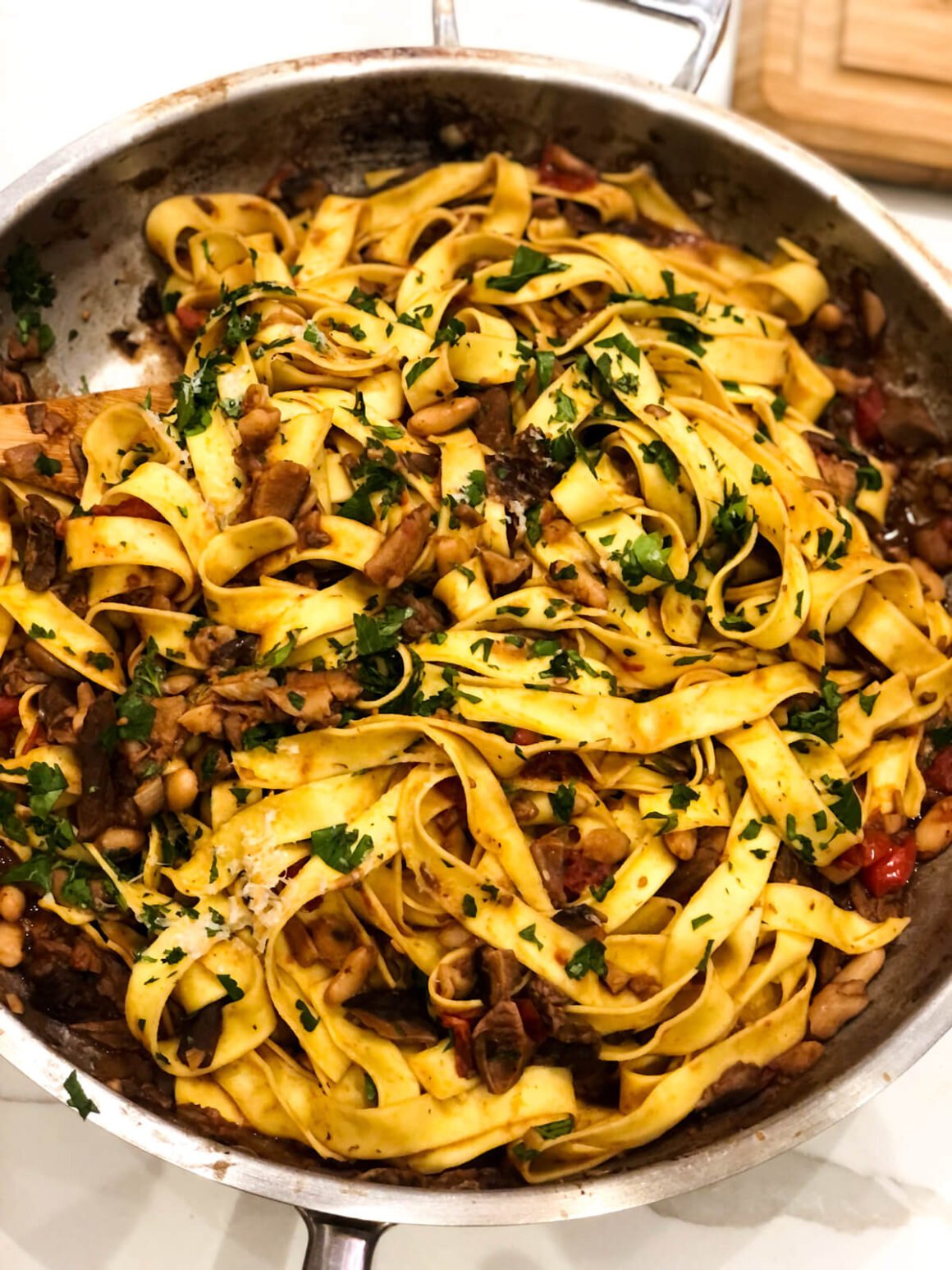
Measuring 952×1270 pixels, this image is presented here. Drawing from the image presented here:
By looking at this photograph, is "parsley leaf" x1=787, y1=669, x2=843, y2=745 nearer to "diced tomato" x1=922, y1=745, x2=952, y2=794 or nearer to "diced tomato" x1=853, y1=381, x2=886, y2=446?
"diced tomato" x1=922, y1=745, x2=952, y2=794

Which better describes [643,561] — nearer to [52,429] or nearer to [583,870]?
[583,870]

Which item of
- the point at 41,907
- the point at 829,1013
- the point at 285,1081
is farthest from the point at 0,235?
the point at 829,1013

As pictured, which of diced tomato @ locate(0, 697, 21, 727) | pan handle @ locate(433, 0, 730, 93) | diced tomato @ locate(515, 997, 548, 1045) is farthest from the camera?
pan handle @ locate(433, 0, 730, 93)

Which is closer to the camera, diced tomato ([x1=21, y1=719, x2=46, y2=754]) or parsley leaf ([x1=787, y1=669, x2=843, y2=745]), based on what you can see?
diced tomato ([x1=21, y1=719, x2=46, y2=754])

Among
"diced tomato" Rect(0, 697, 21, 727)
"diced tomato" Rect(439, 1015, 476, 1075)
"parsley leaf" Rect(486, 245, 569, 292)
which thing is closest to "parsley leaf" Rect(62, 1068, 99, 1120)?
"diced tomato" Rect(439, 1015, 476, 1075)

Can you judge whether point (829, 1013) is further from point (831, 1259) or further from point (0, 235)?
point (0, 235)

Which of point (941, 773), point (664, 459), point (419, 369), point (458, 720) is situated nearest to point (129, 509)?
point (419, 369)

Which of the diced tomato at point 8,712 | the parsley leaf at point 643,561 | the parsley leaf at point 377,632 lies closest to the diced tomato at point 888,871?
the parsley leaf at point 643,561
